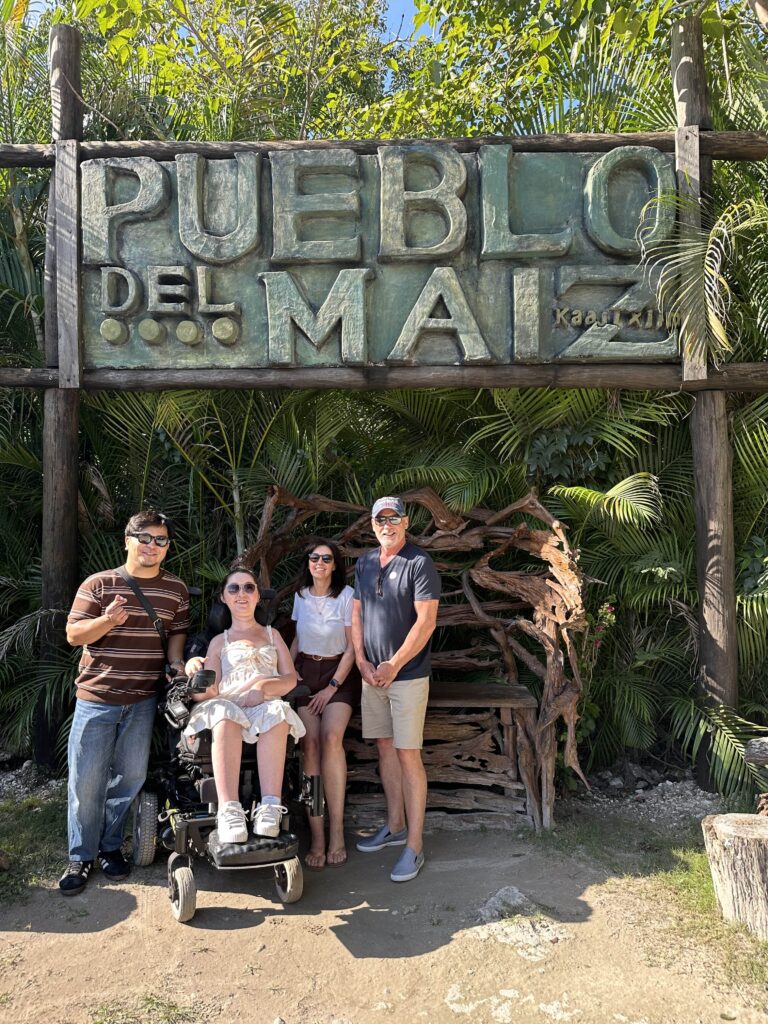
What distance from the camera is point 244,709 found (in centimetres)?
391

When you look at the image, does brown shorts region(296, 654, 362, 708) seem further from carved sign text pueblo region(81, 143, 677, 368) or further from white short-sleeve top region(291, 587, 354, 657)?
carved sign text pueblo region(81, 143, 677, 368)

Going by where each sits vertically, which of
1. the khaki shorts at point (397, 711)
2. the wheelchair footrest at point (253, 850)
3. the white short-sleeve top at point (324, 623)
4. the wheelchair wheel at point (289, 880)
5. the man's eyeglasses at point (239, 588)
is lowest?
the wheelchair wheel at point (289, 880)

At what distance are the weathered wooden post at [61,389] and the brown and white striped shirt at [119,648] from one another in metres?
1.24

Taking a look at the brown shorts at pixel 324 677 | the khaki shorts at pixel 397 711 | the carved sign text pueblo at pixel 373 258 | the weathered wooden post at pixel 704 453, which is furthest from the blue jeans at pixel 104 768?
the weathered wooden post at pixel 704 453

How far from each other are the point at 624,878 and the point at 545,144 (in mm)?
4155

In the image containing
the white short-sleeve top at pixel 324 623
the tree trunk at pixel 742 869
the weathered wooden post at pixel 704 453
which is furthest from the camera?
the weathered wooden post at pixel 704 453

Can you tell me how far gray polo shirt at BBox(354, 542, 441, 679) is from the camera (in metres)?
4.16

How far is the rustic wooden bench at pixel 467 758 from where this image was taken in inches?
186

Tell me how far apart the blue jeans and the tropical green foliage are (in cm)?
111

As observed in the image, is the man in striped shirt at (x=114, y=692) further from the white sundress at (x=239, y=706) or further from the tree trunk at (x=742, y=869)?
the tree trunk at (x=742, y=869)

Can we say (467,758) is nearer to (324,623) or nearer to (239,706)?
(324,623)

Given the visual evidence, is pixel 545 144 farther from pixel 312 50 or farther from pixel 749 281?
pixel 312 50

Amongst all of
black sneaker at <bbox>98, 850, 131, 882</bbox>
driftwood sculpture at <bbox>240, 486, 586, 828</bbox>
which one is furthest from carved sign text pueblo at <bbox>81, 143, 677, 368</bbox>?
black sneaker at <bbox>98, 850, 131, 882</bbox>

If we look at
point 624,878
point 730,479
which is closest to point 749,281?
point 730,479
